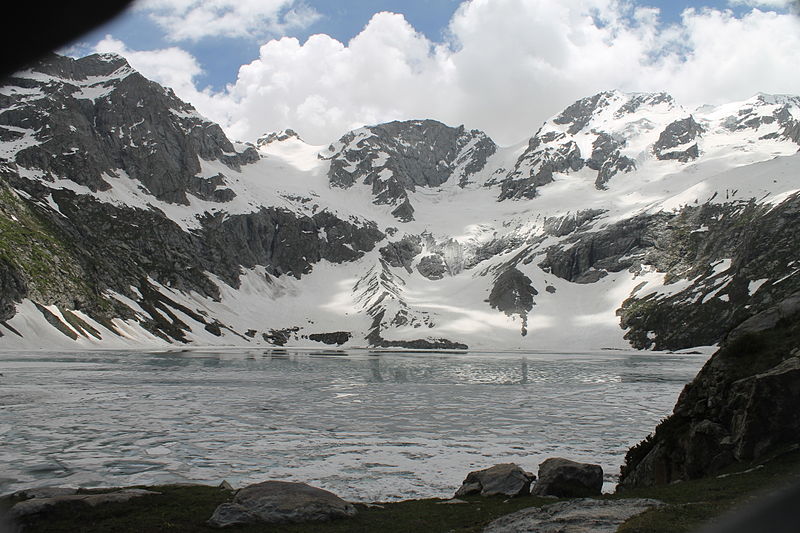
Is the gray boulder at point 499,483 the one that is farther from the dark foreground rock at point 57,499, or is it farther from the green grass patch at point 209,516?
the dark foreground rock at point 57,499

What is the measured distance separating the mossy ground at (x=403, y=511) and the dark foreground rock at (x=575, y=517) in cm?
48

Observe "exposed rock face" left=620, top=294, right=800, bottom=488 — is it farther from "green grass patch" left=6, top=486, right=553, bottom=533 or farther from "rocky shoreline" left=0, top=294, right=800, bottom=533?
"green grass patch" left=6, top=486, right=553, bottom=533

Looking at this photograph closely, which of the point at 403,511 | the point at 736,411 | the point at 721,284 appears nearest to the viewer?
the point at 403,511

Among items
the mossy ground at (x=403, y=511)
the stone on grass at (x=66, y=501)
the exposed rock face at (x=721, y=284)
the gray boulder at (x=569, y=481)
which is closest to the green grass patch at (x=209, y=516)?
the mossy ground at (x=403, y=511)

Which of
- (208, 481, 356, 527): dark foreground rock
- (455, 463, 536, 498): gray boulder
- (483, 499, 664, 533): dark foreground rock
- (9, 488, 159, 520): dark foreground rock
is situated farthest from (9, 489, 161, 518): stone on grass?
(483, 499, 664, 533): dark foreground rock

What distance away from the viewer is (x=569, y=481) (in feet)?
52.9

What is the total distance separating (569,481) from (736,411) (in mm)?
4701

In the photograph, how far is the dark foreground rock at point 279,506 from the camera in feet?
41.0

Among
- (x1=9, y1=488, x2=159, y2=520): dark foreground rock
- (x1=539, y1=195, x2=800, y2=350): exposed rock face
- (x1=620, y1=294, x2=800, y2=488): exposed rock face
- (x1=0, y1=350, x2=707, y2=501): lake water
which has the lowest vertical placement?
(x1=0, y1=350, x2=707, y2=501): lake water

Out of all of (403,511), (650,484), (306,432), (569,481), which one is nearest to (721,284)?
(306,432)

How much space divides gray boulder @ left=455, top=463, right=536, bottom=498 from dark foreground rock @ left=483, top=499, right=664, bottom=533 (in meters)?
3.12

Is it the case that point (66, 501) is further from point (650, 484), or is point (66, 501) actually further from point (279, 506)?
point (650, 484)

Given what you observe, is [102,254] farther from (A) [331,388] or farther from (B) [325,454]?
(B) [325,454]

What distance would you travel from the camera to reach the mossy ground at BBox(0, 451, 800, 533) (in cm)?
1128
